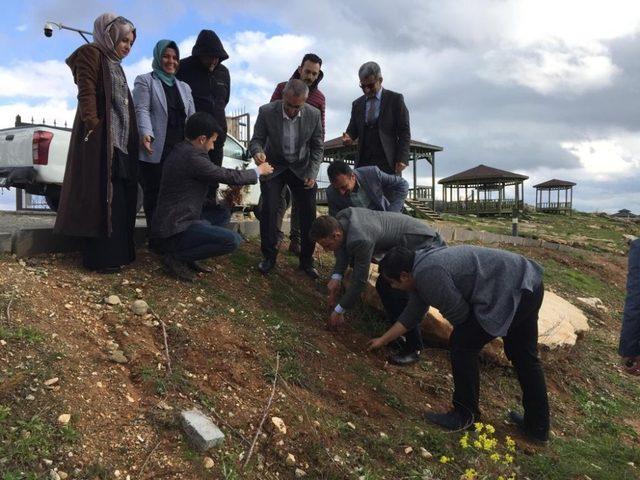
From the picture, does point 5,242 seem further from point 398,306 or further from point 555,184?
point 555,184

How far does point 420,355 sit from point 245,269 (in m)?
1.68

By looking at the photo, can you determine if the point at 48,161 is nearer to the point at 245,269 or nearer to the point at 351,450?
the point at 245,269

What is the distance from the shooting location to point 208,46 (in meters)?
4.34

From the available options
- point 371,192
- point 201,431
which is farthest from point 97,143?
point 201,431

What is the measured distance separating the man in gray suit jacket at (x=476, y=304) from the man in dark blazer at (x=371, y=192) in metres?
1.20

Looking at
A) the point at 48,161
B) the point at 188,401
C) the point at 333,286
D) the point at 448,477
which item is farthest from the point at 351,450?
the point at 48,161

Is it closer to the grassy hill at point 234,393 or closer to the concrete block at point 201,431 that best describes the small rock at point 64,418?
the grassy hill at point 234,393

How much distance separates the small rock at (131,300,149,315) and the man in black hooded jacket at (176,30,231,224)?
1419 mm

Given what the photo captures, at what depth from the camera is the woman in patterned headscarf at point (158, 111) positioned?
3.97 meters

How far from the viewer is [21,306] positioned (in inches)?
116

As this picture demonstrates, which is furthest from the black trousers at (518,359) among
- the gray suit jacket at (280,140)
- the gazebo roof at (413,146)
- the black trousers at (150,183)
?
the gazebo roof at (413,146)

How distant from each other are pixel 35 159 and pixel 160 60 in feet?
8.51

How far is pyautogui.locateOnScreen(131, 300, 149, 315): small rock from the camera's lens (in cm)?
326

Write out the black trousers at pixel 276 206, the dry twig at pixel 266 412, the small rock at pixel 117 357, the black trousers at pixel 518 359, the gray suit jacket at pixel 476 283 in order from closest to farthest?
the dry twig at pixel 266 412, the small rock at pixel 117 357, the gray suit jacket at pixel 476 283, the black trousers at pixel 518 359, the black trousers at pixel 276 206
